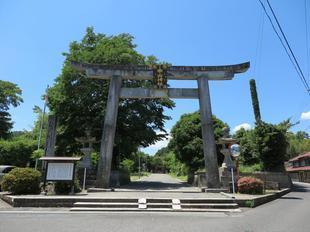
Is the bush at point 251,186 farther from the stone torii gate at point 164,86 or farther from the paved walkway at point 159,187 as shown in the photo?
the paved walkway at point 159,187

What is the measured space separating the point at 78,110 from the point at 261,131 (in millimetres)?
15597

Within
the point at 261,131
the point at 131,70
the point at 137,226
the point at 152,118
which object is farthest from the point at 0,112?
the point at 137,226

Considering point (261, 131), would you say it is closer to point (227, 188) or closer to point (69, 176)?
point (227, 188)

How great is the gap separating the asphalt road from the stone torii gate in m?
6.98

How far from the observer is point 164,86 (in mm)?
18531

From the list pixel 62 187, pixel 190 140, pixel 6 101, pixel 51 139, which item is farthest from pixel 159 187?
pixel 6 101

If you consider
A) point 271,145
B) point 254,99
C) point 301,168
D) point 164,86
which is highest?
point 254,99

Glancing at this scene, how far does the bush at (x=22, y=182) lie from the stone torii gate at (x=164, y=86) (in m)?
4.23

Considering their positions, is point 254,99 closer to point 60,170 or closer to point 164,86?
point 164,86

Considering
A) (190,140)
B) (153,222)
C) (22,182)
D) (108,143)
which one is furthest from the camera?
(190,140)

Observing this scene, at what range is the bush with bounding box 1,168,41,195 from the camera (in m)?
13.8

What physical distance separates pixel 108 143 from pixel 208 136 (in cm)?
590

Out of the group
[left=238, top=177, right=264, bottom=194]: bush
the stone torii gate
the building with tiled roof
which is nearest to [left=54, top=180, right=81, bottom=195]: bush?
the stone torii gate

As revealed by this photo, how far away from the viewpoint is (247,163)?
33750 mm
